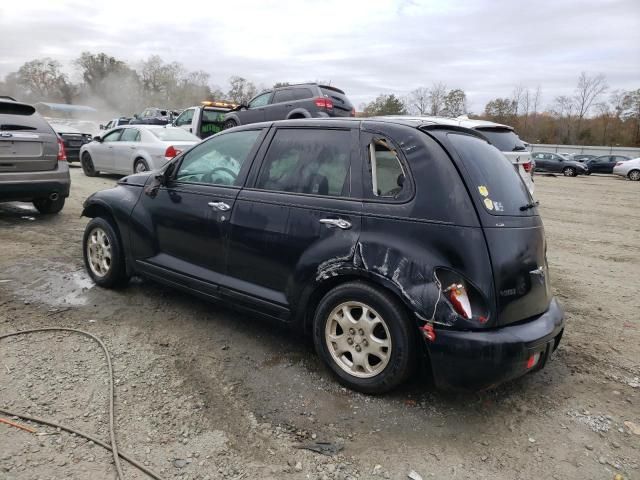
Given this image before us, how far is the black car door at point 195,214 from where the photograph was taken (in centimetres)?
366

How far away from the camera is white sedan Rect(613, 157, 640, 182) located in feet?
87.6

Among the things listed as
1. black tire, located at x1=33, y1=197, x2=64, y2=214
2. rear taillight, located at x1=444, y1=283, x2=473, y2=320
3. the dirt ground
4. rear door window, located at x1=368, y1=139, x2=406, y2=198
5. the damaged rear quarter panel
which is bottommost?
the dirt ground

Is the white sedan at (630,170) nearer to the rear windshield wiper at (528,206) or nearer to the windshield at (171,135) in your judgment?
the windshield at (171,135)

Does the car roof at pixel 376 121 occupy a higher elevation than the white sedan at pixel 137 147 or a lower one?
higher

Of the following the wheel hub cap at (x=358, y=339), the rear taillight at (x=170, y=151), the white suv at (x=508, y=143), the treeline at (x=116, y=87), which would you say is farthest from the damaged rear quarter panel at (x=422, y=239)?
the treeline at (x=116, y=87)

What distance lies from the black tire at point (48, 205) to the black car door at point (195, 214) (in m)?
4.30

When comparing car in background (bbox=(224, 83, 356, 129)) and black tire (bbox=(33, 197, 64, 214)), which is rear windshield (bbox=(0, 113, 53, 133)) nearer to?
black tire (bbox=(33, 197, 64, 214))

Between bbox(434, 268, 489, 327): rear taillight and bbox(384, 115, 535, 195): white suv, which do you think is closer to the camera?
bbox(434, 268, 489, 327): rear taillight

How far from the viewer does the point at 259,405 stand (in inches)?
113

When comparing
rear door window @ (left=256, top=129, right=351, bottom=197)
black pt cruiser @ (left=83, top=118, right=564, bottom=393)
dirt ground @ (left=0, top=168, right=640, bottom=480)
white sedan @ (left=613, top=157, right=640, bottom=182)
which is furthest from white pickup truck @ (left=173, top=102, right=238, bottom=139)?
white sedan @ (left=613, top=157, right=640, bottom=182)

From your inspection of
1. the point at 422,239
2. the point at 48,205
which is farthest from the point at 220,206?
the point at 48,205

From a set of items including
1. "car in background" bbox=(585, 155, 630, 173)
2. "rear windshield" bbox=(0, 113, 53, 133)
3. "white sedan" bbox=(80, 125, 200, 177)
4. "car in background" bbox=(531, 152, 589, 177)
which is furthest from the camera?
"car in background" bbox=(585, 155, 630, 173)

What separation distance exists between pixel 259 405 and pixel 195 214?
164cm

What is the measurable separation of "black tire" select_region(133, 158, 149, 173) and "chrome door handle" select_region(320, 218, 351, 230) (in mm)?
8701
